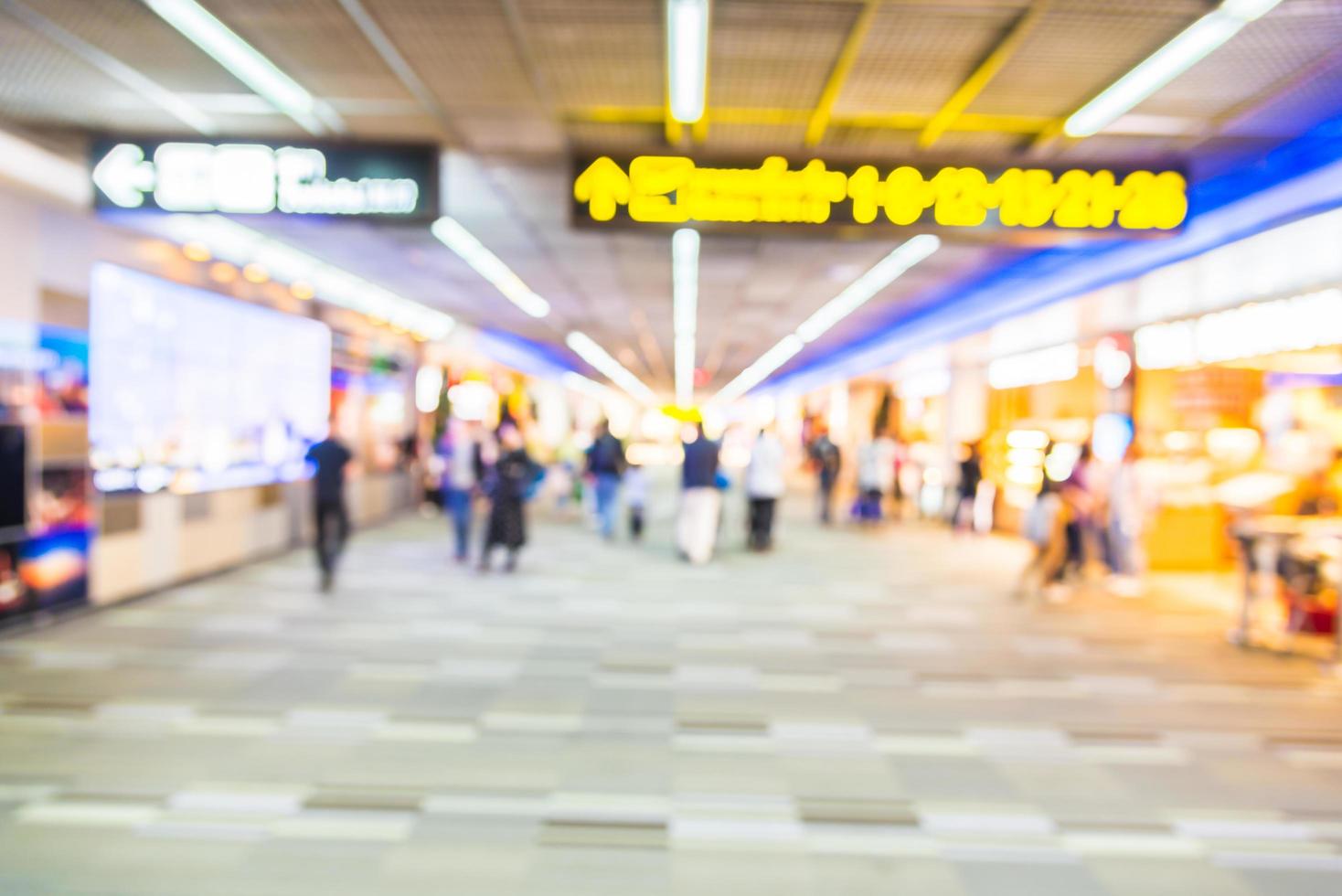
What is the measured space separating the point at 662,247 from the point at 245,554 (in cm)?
584

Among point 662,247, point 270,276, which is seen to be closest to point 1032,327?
point 662,247

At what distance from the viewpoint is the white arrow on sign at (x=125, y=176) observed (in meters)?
Answer: 6.26

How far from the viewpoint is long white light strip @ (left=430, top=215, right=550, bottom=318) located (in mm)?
9906

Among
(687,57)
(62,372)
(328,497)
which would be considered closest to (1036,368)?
(328,497)

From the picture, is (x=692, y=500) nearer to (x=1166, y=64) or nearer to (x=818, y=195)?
(x=818, y=195)

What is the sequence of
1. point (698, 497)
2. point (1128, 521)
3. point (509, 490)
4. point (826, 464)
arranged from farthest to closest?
point (826, 464) → point (698, 497) → point (1128, 521) → point (509, 490)

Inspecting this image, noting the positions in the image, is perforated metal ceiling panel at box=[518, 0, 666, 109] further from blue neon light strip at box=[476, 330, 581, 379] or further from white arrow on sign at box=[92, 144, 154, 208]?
blue neon light strip at box=[476, 330, 581, 379]

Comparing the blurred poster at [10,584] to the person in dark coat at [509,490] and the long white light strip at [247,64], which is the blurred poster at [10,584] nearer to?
the long white light strip at [247,64]

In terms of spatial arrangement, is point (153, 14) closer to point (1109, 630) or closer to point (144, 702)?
point (144, 702)

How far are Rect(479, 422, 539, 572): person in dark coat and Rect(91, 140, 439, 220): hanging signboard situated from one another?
414 centimetres

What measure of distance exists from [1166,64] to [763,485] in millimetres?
8147

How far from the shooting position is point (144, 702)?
5.41 metres

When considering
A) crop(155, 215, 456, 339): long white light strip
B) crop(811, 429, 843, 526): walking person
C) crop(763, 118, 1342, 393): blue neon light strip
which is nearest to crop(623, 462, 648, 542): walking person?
crop(811, 429, 843, 526): walking person

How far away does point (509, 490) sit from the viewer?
1011 cm
